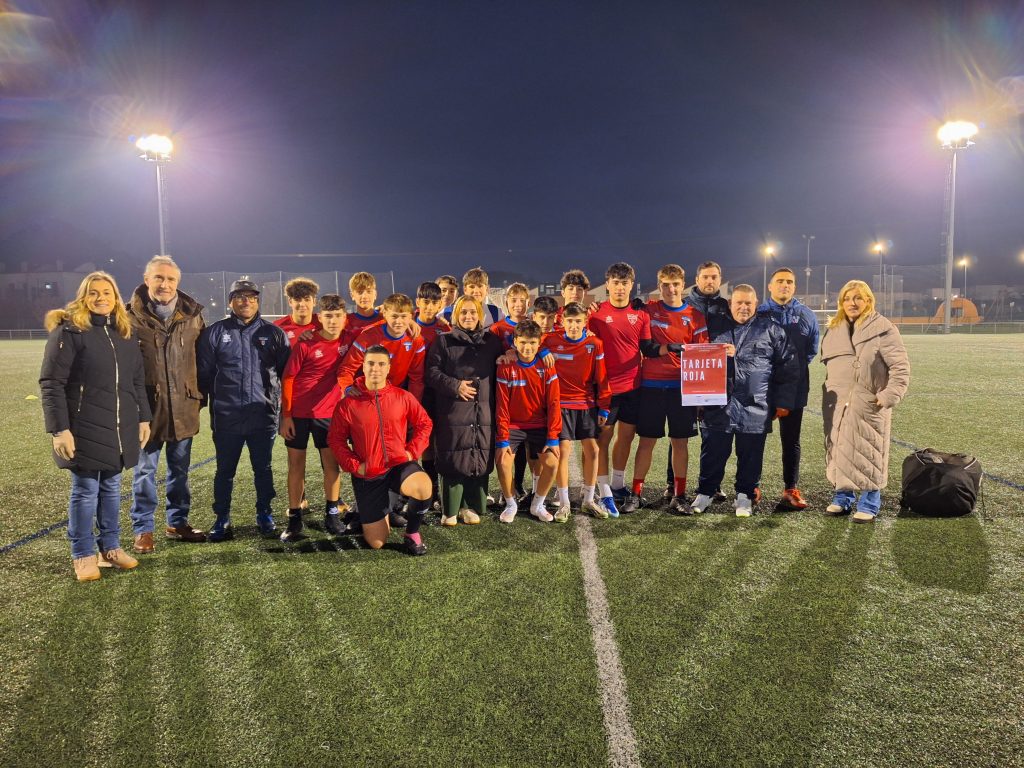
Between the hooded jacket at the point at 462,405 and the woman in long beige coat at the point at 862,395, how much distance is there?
8.95 feet

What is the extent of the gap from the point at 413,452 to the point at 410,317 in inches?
39.4

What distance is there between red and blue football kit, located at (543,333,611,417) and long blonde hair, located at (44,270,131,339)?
9.26ft

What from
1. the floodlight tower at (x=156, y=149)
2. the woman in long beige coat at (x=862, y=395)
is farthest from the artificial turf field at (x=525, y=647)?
the floodlight tower at (x=156, y=149)

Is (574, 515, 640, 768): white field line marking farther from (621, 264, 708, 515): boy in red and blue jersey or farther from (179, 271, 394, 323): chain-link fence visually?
(179, 271, 394, 323): chain-link fence

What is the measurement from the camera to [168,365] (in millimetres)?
4062

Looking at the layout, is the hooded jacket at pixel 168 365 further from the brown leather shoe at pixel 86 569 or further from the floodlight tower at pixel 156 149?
the floodlight tower at pixel 156 149

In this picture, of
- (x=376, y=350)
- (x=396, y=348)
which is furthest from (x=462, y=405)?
(x=376, y=350)

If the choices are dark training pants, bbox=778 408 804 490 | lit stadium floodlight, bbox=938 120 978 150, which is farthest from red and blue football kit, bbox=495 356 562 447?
lit stadium floodlight, bbox=938 120 978 150

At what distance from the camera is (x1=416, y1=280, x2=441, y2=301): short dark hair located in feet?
15.6

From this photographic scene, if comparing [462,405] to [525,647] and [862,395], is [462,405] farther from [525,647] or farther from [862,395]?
[862,395]

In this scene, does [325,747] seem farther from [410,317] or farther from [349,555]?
[410,317]

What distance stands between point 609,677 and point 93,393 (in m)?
3.25

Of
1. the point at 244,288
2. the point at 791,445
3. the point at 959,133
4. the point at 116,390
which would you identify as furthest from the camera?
the point at 959,133

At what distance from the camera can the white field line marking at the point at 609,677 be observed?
2159 mm
